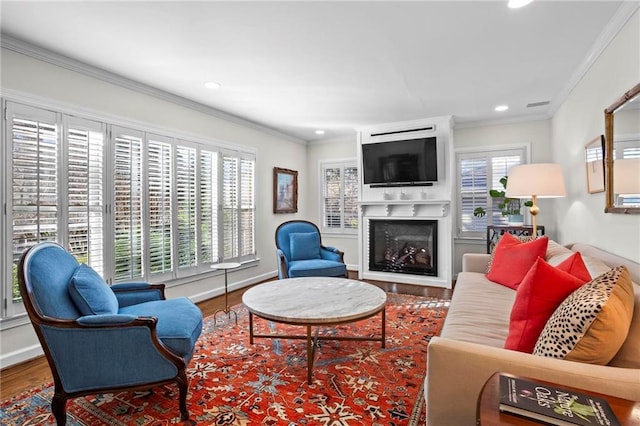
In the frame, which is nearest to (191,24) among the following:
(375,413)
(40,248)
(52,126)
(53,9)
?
(53,9)

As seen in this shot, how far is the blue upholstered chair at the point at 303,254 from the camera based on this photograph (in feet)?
12.7

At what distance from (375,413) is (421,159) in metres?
3.65

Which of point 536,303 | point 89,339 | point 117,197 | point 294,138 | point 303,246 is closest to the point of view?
point 536,303

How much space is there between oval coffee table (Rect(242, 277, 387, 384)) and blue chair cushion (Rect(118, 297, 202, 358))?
390mm

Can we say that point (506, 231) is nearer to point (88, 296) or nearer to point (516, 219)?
point (516, 219)

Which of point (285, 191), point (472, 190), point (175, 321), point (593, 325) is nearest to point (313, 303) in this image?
point (175, 321)

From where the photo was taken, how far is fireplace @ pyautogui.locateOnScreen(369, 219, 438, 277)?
4789mm

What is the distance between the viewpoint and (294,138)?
5.92 metres

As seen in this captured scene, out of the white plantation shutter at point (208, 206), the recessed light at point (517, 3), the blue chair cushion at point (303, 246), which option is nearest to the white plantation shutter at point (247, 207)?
the white plantation shutter at point (208, 206)

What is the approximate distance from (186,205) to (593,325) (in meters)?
3.75

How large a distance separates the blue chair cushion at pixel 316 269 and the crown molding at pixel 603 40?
3059mm

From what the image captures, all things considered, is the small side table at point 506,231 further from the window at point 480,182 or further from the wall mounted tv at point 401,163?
the wall mounted tv at point 401,163

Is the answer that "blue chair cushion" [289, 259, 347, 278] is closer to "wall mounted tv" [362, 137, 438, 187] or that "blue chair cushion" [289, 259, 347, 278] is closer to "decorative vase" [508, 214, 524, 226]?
"wall mounted tv" [362, 137, 438, 187]

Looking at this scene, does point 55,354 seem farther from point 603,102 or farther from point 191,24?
point 603,102
